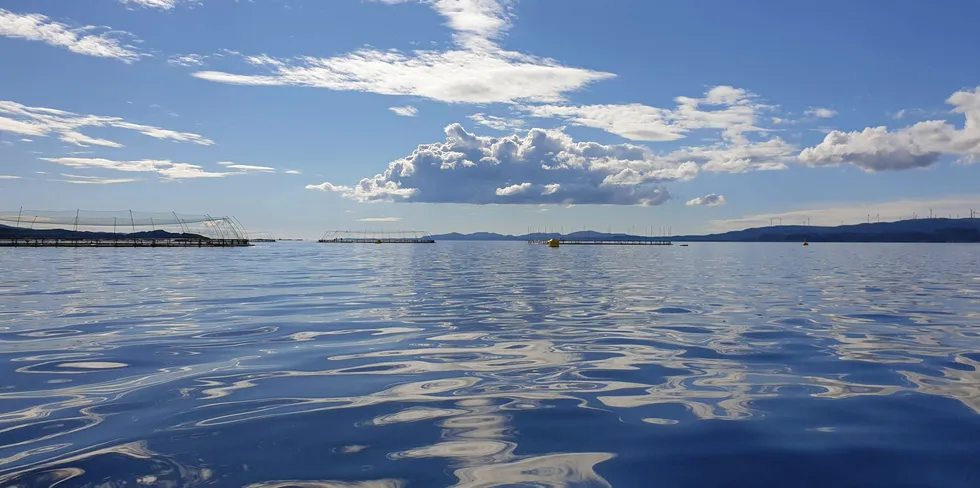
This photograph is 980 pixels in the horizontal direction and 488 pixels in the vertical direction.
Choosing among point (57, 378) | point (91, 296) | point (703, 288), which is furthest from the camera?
point (703, 288)

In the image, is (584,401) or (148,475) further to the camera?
(584,401)

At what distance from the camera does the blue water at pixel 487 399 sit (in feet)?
21.6

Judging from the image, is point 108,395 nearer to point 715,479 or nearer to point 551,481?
point 551,481

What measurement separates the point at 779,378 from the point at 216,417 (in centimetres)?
997

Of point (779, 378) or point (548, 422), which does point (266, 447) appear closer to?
point (548, 422)

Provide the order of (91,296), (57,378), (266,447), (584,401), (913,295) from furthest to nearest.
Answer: (913,295) → (91,296) → (57,378) → (584,401) → (266,447)

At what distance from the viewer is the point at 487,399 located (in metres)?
9.63

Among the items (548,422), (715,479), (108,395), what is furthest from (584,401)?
(108,395)

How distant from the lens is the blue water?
660 cm

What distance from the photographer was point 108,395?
384 inches

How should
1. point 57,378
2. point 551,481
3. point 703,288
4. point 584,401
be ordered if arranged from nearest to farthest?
point 551,481 → point 584,401 → point 57,378 → point 703,288

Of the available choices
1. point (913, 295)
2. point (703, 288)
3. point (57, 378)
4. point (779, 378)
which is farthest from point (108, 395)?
point (913, 295)

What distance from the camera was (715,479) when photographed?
6.36m

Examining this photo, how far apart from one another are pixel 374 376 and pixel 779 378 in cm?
784
